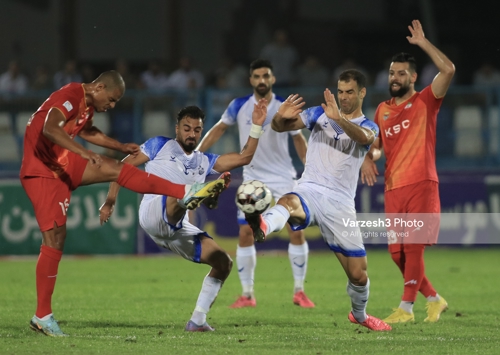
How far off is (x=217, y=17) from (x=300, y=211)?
17890mm

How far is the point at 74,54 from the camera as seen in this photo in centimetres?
2162

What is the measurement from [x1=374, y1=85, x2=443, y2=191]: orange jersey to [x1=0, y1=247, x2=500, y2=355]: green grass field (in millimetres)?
1387

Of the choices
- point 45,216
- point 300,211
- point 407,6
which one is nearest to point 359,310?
point 300,211

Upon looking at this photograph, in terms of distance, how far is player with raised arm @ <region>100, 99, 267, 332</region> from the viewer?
7566 mm

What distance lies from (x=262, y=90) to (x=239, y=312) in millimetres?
2524

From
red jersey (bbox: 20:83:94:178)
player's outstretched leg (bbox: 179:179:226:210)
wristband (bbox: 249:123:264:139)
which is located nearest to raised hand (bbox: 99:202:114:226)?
red jersey (bbox: 20:83:94:178)

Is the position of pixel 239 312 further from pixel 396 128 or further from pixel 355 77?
pixel 355 77

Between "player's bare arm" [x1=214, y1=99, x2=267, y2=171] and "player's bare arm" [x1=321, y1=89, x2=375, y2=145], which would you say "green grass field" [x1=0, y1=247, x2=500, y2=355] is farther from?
"player's bare arm" [x1=321, y1=89, x2=375, y2=145]

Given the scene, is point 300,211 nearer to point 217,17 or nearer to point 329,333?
point 329,333

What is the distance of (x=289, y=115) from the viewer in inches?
291

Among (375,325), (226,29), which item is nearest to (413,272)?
(375,325)

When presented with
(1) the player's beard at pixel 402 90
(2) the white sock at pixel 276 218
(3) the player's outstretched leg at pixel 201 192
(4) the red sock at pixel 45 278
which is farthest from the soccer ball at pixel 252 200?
(1) the player's beard at pixel 402 90

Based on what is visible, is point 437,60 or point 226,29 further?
point 226,29

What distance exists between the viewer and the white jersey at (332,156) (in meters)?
7.61
